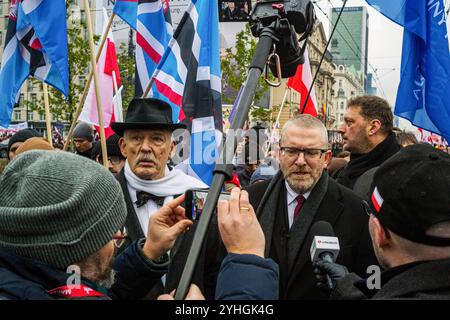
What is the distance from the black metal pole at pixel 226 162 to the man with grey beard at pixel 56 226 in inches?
11.5

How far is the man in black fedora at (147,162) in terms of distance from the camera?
315 centimetres

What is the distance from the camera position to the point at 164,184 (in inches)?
129

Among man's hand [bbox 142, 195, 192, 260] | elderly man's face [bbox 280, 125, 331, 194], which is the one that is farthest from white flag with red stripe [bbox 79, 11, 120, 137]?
man's hand [bbox 142, 195, 192, 260]

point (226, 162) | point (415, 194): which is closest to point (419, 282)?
point (415, 194)

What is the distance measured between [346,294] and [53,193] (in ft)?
3.44

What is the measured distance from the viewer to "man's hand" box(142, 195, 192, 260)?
6.72 feet

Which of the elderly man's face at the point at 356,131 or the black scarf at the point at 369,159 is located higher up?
the elderly man's face at the point at 356,131

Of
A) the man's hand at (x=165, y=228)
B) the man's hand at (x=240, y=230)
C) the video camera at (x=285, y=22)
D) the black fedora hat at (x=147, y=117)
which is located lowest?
the man's hand at (x=165, y=228)

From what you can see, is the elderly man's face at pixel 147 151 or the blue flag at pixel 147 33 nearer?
the elderly man's face at pixel 147 151

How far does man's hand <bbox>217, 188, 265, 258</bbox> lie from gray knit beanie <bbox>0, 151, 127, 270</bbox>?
1.23 feet

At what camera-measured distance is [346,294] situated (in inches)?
69.7

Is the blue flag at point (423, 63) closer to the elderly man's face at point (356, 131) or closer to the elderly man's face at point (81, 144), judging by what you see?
the elderly man's face at point (356, 131)

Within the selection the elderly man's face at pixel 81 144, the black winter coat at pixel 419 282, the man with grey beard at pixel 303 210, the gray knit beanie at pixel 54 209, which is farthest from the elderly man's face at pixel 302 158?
the elderly man's face at pixel 81 144

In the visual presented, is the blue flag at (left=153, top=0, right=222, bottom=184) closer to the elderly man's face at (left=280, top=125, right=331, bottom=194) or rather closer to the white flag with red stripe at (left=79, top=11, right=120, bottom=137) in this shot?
the elderly man's face at (left=280, top=125, right=331, bottom=194)
